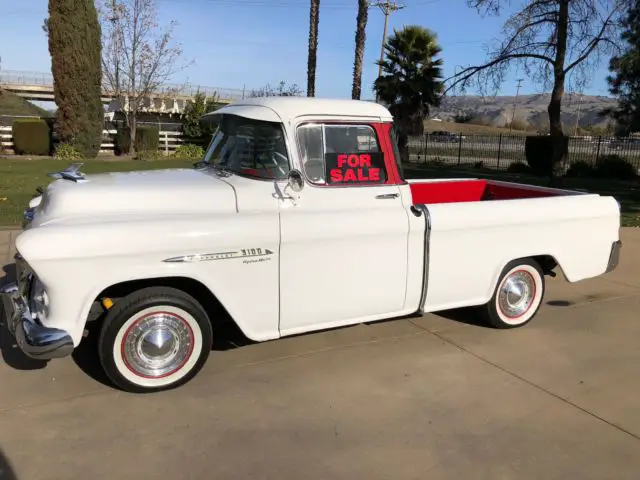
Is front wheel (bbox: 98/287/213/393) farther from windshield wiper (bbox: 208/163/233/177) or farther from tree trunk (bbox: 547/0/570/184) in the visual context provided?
tree trunk (bbox: 547/0/570/184)

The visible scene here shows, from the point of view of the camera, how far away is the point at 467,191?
653 centimetres

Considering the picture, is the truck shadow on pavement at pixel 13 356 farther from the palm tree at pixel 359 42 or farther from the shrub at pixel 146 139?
the shrub at pixel 146 139

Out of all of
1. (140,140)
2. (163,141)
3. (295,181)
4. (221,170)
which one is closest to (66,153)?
(140,140)

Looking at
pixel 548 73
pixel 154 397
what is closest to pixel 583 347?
pixel 154 397

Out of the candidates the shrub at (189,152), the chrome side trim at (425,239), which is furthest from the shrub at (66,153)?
the chrome side trim at (425,239)

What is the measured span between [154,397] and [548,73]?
47.5ft

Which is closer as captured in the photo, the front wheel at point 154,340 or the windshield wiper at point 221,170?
the front wheel at point 154,340

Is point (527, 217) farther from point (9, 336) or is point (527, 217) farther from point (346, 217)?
point (9, 336)

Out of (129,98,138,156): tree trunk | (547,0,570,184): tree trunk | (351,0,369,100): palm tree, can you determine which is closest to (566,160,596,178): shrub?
(547,0,570,184): tree trunk

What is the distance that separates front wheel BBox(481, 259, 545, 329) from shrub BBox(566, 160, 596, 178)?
60.6 feet

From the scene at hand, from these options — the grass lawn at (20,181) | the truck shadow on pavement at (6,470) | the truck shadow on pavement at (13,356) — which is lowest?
the truck shadow on pavement at (6,470)

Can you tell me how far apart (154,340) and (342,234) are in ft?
4.87

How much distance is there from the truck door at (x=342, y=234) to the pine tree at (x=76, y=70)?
2230 cm

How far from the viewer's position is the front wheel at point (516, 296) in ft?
16.4
